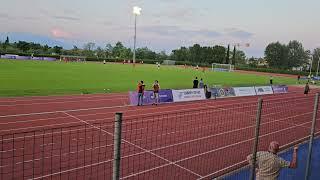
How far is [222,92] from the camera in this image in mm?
32438

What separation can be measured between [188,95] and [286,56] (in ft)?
386

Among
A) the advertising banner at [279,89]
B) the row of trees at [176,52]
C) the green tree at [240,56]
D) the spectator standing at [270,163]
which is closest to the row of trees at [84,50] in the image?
the row of trees at [176,52]

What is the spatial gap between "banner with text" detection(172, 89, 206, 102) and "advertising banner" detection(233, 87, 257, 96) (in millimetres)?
5308

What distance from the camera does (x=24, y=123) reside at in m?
16.7

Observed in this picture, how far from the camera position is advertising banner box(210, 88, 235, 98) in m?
31.5

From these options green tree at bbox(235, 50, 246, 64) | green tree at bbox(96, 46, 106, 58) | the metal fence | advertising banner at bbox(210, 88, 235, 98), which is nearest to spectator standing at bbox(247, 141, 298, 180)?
the metal fence

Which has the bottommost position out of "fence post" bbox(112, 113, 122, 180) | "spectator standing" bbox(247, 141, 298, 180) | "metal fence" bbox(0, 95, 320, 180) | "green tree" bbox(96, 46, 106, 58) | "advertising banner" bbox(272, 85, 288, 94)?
"metal fence" bbox(0, 95, 320, 180)

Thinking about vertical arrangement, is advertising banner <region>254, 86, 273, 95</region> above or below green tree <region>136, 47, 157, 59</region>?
below

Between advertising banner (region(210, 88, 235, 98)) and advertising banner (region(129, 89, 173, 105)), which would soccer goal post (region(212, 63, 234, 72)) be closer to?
A: advertising banner (region(210, 88, 235, 98))

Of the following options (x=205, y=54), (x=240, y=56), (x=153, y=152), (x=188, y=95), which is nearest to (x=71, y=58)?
(x=205, y=54)

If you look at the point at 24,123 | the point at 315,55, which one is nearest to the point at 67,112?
the point at 24,123

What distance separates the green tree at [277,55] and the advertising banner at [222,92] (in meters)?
108

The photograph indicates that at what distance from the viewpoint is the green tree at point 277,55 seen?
443 ft

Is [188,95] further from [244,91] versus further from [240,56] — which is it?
[240,56]
